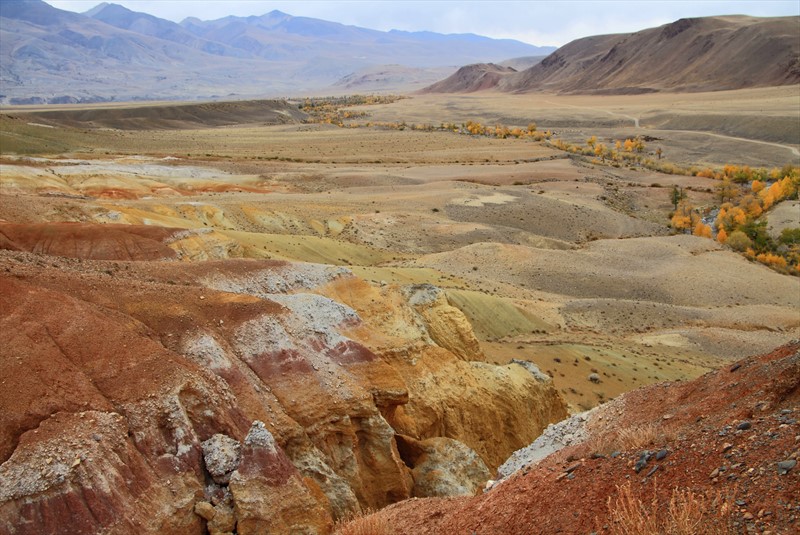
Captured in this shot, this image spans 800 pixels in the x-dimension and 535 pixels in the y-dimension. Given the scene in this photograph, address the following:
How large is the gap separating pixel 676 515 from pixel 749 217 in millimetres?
64247

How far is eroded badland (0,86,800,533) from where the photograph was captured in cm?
995

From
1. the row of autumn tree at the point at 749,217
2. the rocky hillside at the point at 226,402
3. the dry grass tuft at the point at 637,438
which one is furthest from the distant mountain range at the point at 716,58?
the dry grass tuft at the point at 637,438

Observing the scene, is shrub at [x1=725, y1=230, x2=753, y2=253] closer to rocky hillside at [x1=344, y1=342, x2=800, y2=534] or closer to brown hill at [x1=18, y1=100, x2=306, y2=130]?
rocky hillside at [x1=344, y1=342, x2=800, y2=534]

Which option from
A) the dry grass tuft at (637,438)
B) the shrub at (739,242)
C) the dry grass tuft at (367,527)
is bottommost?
the shrub at (739,242)

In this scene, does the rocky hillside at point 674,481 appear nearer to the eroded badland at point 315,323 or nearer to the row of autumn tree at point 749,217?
the eroded badland at point 315,323

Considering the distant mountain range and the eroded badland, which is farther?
the distant mountain range

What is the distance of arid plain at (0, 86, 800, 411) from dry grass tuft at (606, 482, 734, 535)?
17.1 metres

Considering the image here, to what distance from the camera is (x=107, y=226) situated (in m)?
24.8

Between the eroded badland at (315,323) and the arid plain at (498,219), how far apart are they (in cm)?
28

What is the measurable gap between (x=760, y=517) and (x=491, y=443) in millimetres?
11090

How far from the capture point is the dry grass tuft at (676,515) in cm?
689

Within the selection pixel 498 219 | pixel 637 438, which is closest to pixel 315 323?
pixel 637 438

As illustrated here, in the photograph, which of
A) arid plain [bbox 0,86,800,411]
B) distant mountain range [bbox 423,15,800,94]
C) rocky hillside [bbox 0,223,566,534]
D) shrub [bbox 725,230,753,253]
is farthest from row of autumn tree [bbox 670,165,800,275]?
distant mountain range [bbox 423,15,800,94]

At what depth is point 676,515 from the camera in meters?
7.18
